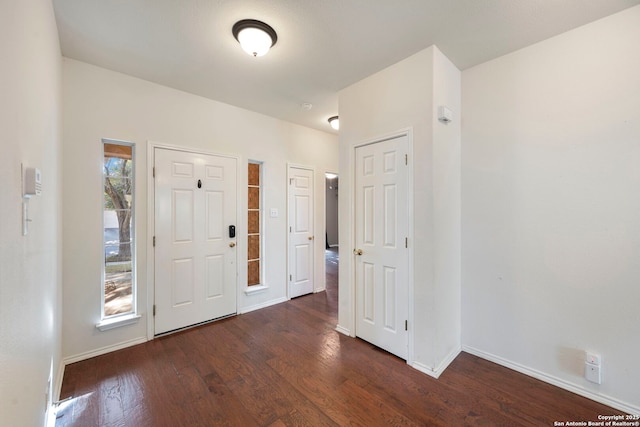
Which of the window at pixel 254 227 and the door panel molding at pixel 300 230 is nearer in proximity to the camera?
the window at pixel 254 227

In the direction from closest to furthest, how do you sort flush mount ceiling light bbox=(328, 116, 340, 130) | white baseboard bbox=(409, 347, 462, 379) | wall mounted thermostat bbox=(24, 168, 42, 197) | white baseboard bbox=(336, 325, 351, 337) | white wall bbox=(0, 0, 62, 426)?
white wall bbox=(0, 0, 62, 426) < wall mounted thermostat bbox=(24, 168, 42, 197) < white baseboard bbox=(409, 347, 462, 379) < white baseboard bbox=(336, 325, 351, 337) < flush mount ceiling light bbox=(328, 116, 340, 130)

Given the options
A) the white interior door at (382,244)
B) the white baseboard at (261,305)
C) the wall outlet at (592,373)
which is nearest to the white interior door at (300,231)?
the white baseboard at (261,305)

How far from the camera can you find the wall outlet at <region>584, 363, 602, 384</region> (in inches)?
71.4

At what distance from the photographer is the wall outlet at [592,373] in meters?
1.81

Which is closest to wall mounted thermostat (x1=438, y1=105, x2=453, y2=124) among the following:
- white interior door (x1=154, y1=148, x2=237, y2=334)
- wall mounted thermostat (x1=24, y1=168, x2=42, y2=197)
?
white interior door (x1=154, y1=148, x2=237, y2=334)

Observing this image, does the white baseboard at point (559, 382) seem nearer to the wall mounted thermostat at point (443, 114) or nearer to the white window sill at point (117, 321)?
the wall mounted thermostat at point (443, 114)

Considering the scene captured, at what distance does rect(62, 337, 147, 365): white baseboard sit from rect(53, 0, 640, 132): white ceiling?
8.63 ft

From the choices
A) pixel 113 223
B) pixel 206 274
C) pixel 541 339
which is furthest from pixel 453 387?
pixel 113 223

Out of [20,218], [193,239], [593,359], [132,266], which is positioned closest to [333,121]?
[193,239]

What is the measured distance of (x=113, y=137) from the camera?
2.50m

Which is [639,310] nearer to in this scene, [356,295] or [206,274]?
[356,295]

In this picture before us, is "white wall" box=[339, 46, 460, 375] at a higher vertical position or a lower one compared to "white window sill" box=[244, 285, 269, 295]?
higher

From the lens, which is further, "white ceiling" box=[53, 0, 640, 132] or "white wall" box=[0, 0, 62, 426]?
"white ceiling" box=[53, 0, 640, 132]

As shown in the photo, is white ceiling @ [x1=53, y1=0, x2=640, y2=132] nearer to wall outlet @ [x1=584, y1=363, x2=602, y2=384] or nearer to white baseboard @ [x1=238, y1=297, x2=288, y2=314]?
wall outlet @ [x1=584, y1=363, x2=602, y2=384]
